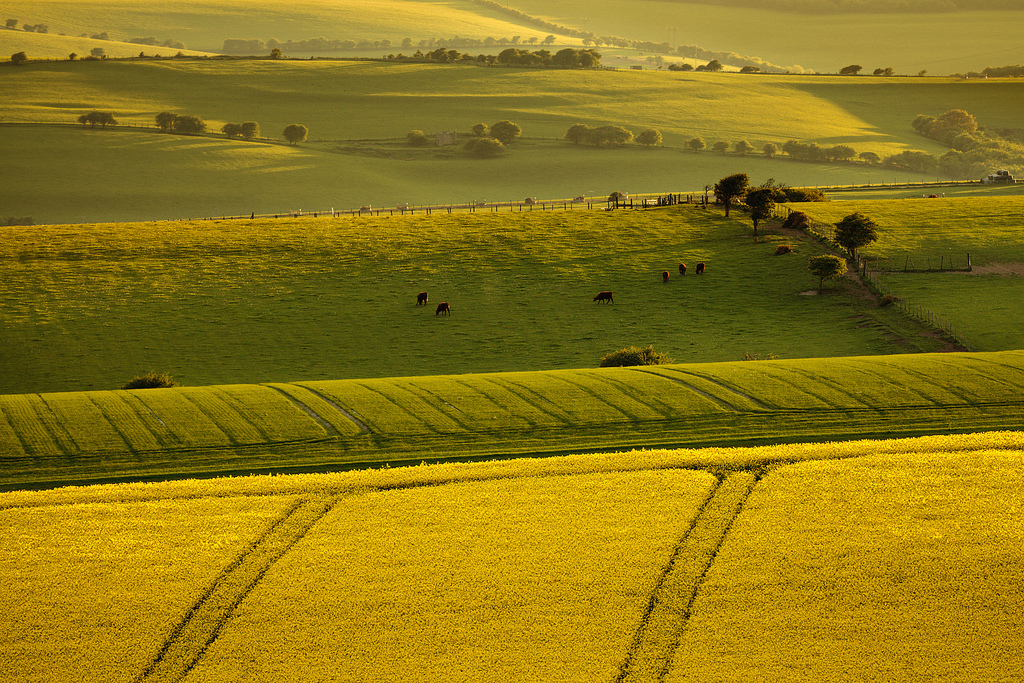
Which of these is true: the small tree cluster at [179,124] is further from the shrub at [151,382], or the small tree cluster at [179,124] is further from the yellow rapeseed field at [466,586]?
the yellow rapeseed field at [466,586]

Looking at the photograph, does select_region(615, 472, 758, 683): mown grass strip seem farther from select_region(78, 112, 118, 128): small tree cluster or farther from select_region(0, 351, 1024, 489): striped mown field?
select_region(78, 112, 118, 128): small tree cluster

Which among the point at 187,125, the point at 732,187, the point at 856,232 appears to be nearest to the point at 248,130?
the point at 187,125

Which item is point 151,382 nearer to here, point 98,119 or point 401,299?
point 401,299

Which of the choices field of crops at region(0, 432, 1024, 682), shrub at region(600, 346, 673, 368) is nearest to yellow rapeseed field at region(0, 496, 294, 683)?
field of crops at region(0, 432, 1024, 682)

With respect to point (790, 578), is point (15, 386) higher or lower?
lower

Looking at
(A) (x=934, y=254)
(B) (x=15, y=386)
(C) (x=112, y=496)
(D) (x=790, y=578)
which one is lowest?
(B) (x=15, y=386)

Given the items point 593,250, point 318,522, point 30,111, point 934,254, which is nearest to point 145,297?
point 593,250

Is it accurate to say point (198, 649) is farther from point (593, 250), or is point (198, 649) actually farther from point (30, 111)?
point (30, 111)
